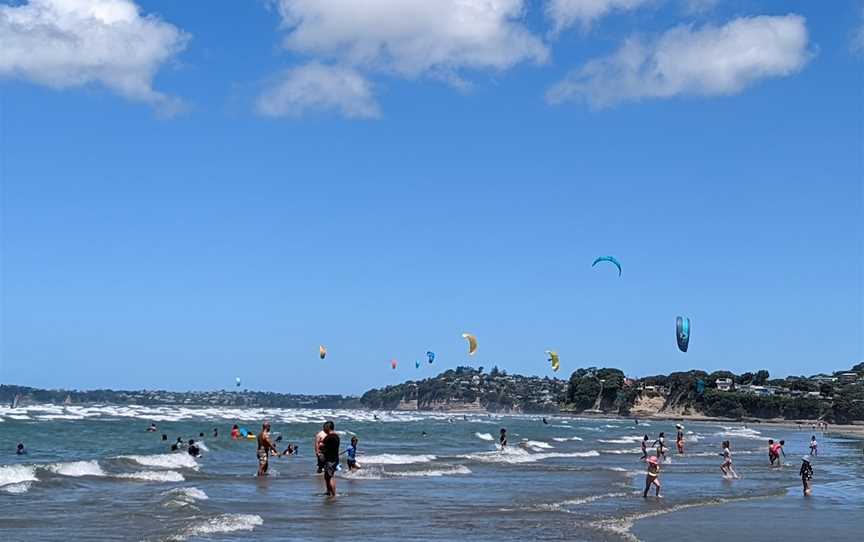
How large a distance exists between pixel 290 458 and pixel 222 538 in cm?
1955

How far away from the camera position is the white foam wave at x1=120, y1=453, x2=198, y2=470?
87.7 feet

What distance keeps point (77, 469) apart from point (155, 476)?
2583 mm

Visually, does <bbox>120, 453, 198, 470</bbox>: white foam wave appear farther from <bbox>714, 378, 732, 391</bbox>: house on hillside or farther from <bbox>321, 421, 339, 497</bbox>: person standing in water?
<bbox>714, 378, 732, 391</bbox>: house on hillside

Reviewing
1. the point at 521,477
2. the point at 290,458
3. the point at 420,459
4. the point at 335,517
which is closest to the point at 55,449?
the point at 290,458

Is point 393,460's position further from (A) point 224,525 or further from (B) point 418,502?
(A) point 224,525

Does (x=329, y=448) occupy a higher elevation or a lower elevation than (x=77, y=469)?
higher

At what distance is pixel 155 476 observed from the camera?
22.5 metres

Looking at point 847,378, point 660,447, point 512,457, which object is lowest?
point 512,457

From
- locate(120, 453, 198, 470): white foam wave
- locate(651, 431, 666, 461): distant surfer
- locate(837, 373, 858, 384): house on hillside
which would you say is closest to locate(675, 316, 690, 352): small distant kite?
locate(651, 431, 666, 461): distant surfer

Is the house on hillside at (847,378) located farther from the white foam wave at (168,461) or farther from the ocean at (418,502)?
the white foam wave at (168,461)

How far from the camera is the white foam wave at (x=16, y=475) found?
68.4 ft

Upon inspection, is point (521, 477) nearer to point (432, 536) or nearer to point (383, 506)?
point (383, 506)

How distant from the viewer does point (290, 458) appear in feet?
103

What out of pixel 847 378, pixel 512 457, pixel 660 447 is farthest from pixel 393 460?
pixel 847 378
